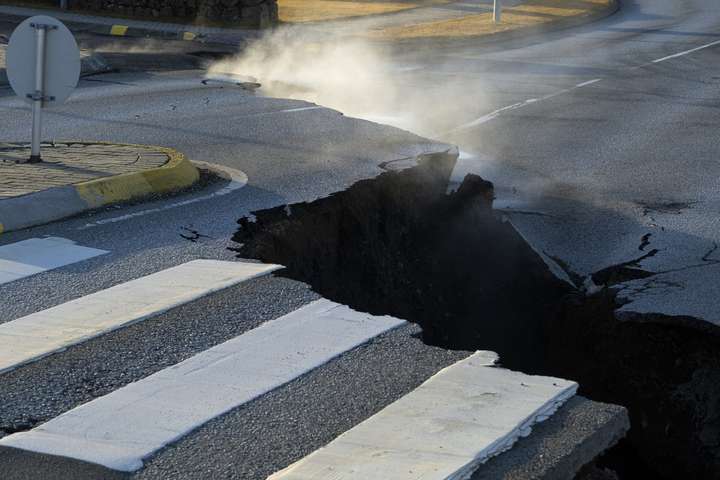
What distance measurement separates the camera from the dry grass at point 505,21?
83.2 ft

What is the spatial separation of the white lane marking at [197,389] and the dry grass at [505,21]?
1922 cm

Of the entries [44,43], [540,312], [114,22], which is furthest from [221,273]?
[114,22]

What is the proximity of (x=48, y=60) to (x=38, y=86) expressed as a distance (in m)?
0.22

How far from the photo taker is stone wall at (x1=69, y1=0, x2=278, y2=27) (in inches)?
984

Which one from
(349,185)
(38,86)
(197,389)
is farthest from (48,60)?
(197,389)

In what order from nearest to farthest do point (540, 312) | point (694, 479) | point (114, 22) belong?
point (694, 479) < point (540, 312) < point (114, 22)

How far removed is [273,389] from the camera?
16.0 ft

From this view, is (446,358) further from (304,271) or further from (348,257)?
(348,257)

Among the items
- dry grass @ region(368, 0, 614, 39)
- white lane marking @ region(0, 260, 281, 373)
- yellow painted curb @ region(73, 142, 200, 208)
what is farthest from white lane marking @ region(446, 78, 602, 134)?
dry grass @ region(368, 0, 614, 39)

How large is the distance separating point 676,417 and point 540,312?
1466 millimetres

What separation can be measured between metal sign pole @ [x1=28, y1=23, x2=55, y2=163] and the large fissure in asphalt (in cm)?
210

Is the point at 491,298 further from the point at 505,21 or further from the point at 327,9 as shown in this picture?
the point at 327,9

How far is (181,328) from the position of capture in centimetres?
565

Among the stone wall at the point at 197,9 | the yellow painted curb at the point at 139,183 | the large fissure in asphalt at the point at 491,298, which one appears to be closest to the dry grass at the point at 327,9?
the stone wall at the point at 197,9
